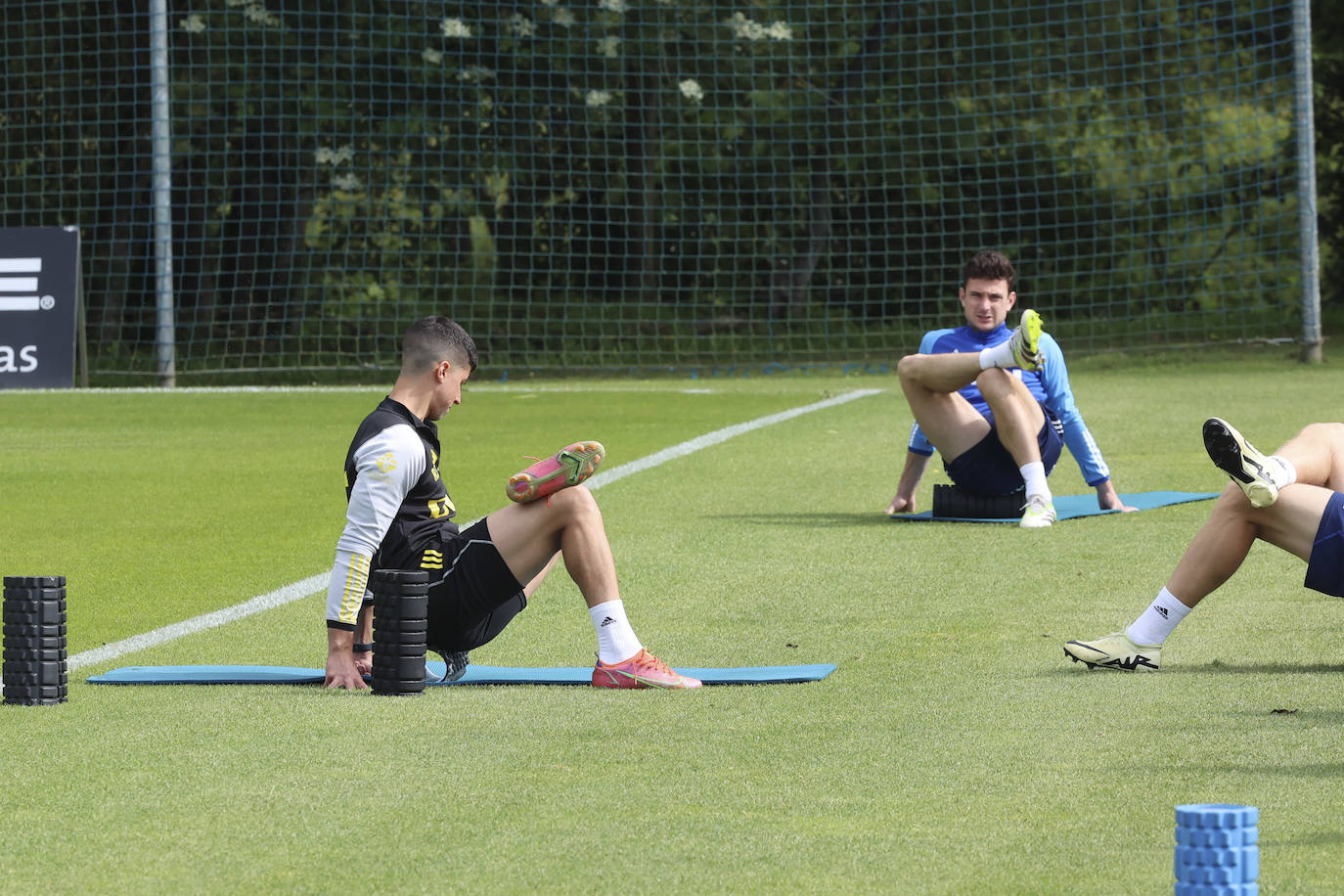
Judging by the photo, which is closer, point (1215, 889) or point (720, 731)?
point (1215, 889)

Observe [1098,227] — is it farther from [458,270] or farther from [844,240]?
[458,270]

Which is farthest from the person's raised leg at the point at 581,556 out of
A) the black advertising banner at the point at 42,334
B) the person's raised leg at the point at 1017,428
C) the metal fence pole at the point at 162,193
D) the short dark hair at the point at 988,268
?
the metal fence pole at the point at 162,193

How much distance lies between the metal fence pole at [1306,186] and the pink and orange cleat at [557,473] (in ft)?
49.6

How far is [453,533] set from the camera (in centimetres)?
550

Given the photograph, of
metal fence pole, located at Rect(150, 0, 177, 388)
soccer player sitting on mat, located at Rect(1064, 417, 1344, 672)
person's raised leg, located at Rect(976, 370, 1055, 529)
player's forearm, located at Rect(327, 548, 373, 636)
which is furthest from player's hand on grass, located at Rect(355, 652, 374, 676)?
metal fence pole, located at Rect(150, 0, 177, 388)

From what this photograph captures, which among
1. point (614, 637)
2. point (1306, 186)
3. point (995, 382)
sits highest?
point (1306, 186)

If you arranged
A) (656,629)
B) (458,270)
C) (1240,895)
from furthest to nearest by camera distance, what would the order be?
1. (458,270)
2. (656,629)
3. (1240,895)

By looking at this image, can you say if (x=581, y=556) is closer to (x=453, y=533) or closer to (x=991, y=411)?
(x=453, y=533)

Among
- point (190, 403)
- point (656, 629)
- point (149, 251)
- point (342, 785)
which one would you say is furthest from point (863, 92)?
point (342, 785)

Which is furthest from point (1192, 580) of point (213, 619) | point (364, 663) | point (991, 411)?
point (991, 411)

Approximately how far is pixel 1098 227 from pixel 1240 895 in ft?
81.5

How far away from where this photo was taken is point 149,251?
1042 inches

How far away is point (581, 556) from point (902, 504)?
3.90 meters

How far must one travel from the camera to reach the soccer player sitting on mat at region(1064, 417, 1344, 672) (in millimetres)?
5023
